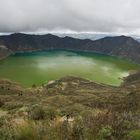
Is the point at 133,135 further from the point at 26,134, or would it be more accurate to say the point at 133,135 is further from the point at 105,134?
the point at 26,134

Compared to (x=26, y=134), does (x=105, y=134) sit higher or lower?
higher

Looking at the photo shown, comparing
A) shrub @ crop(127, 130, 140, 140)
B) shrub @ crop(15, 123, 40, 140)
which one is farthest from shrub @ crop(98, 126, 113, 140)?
shrub @ crop(15, 123, 40, 140)

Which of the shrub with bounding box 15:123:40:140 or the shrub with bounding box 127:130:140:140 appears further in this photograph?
the shrub with bounding box 15:123:40:140

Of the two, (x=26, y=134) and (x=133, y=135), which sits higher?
(x=133, y=135)

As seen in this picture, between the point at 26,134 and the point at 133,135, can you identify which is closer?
the point at 133,135

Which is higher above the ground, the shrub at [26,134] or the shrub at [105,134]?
the shrub at [105,134]

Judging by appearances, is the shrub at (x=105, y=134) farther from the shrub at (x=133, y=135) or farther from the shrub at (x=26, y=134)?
the shrub at (x=26, y=134)

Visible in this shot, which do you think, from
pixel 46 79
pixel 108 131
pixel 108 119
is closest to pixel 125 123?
pixel 108 119

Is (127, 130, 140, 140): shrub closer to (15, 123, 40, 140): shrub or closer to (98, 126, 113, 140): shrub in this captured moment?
(98, 126, 113, 140): shrub

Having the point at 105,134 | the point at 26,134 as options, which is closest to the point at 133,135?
the point at 105,134

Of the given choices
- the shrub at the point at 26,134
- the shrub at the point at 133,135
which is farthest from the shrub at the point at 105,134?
the shrub at the point at 26,134

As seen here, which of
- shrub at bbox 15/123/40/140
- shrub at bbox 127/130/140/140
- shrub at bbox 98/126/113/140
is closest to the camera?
shrub at bbox 127/130/140/140

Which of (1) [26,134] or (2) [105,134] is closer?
(2) [105,134]
